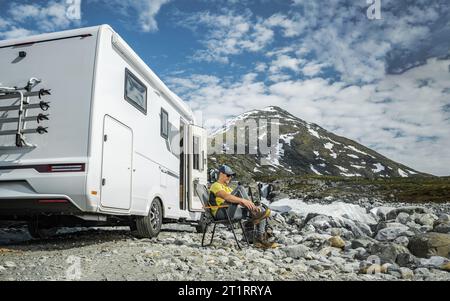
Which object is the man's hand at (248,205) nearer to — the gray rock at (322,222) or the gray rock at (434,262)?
the gray rock at (434,262)

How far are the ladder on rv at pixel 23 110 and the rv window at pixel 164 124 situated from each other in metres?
3.26

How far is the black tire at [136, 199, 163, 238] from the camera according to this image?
8.88m

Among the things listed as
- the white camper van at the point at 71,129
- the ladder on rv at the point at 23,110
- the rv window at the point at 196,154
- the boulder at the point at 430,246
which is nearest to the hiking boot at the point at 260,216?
the white camper van at the point at 71,129

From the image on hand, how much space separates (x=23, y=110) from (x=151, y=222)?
11.7 feet

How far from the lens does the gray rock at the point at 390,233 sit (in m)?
10.0

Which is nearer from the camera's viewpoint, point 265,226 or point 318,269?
point 318,269

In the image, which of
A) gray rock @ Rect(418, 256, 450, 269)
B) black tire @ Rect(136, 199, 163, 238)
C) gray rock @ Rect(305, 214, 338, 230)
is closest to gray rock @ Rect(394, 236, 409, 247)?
gray rock @ Rect(418, 256, 450, 269)

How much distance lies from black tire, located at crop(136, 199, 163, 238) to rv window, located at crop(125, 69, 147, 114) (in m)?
2.15

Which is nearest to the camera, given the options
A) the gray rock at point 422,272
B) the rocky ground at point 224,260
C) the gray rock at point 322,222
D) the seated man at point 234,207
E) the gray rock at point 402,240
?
the rocky ground at point 224,260

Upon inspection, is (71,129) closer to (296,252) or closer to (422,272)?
(296,252)
